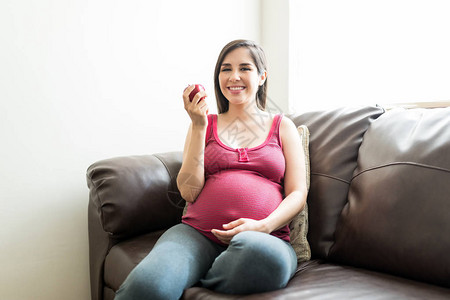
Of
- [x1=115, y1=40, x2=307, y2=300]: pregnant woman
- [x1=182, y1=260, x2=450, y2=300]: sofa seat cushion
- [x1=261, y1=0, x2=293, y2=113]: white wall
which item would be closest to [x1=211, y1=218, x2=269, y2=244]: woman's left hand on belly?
[x1=115, y1=40, x2=307, y2=300]: pregnant woman

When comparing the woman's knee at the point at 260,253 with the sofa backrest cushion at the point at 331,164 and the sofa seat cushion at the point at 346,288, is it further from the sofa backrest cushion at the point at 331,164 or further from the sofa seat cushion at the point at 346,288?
the sofa backrest cushion at the point at 331,164

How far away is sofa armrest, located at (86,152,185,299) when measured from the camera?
4.14 ft

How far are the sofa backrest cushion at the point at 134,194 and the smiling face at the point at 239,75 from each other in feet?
1.27

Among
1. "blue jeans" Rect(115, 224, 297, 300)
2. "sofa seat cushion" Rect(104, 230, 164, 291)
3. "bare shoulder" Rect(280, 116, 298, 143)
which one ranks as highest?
"bare shoulder" Rect(280, 116, 298, 143)

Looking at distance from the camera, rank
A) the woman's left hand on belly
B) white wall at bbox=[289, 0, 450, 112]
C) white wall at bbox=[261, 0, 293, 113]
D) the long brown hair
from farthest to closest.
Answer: white wall at bbox=[261, 0, 293, 113] < white wall at bbox=[289, 0, 450, 112] < the long brown hair < the woman's left hand on belly

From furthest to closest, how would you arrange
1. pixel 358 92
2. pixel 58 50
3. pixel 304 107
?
1. pixel 304 107
2. pixel 358 92
3. pixel 58 50

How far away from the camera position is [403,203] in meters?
1.00

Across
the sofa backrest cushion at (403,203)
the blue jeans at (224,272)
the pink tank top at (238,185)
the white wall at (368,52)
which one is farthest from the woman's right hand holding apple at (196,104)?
the white wall at (368,52)

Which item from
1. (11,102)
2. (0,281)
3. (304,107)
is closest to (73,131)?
(11,102)

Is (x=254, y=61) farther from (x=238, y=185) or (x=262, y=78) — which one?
(x=238, y=185)

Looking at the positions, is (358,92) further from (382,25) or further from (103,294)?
(103,294)

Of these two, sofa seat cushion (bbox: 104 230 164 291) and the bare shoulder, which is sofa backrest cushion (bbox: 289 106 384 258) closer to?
the bare shoulder

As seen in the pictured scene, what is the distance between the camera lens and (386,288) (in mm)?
892

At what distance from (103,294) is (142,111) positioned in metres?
0.82
